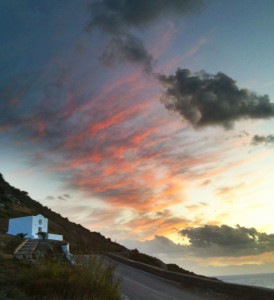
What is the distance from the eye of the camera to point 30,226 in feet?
192

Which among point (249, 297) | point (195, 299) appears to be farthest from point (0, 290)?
point (249, 297)

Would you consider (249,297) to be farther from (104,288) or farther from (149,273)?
(149,273)

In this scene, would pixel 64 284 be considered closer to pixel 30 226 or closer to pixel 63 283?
pixel 63 283

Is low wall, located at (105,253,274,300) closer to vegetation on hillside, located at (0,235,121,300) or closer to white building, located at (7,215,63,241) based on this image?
vegetation on hillside, located at (0,235,121,300)

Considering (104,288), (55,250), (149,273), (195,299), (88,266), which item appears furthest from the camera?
(55,250)

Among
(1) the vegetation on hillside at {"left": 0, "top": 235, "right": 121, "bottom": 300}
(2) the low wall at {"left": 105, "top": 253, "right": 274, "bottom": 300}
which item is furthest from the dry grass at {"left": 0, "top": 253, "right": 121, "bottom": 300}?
(2) the low wall at {"left": 105, "top": 253, "right": 274, "bottom": 300}

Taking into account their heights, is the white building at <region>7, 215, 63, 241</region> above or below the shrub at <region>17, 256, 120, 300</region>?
above

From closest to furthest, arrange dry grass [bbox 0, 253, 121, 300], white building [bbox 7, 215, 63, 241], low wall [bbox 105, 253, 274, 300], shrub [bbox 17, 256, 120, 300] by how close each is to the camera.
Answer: dry grass [bbox 0, 253, 121, 300], shrub [bbox 17, 256, 120, 300], low wall [bbox 105, 253, 274, 300], white building [bbox 7, 215, 63, 241]

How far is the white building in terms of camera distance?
58281 mm

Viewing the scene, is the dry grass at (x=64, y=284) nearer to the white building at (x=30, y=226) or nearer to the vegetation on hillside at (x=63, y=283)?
the vegetation on hillside at (x=63, y=283)

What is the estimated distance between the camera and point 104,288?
1155 centimetres

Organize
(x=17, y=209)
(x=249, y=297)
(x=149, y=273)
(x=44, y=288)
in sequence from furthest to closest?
(x=17, y=209) → (x=149, y=273) → (x=249, y=297) → (x=44, y=288)

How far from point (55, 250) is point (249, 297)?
31250 mm

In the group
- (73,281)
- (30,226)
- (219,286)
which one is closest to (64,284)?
(73,281)
